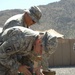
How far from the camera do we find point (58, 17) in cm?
7675

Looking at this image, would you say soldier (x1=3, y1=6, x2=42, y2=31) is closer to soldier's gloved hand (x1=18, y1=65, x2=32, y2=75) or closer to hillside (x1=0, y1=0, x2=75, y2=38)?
soldier's gloved hand (x1=18, y1=65, x2=32, y2=75)

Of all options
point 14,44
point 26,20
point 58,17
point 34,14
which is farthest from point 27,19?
point 58,17

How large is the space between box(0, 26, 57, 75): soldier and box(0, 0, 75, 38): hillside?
57262 mm

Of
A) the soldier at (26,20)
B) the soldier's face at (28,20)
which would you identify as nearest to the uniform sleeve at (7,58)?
the soldier at (26,20)

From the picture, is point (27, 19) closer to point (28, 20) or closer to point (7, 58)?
Answer: point (28, 20)

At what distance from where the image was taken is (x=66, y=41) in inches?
883

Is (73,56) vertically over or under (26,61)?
under

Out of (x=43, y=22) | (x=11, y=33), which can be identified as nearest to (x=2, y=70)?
(x=11, y=33)

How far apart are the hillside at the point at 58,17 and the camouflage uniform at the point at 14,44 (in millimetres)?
57301

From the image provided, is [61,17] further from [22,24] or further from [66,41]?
[22,24]

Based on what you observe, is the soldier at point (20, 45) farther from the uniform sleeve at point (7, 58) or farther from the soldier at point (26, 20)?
the soldier at point (26, 20)

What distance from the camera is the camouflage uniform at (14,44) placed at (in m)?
4.71

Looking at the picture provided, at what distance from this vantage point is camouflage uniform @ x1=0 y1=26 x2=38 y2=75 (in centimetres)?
471

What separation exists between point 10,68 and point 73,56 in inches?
698
